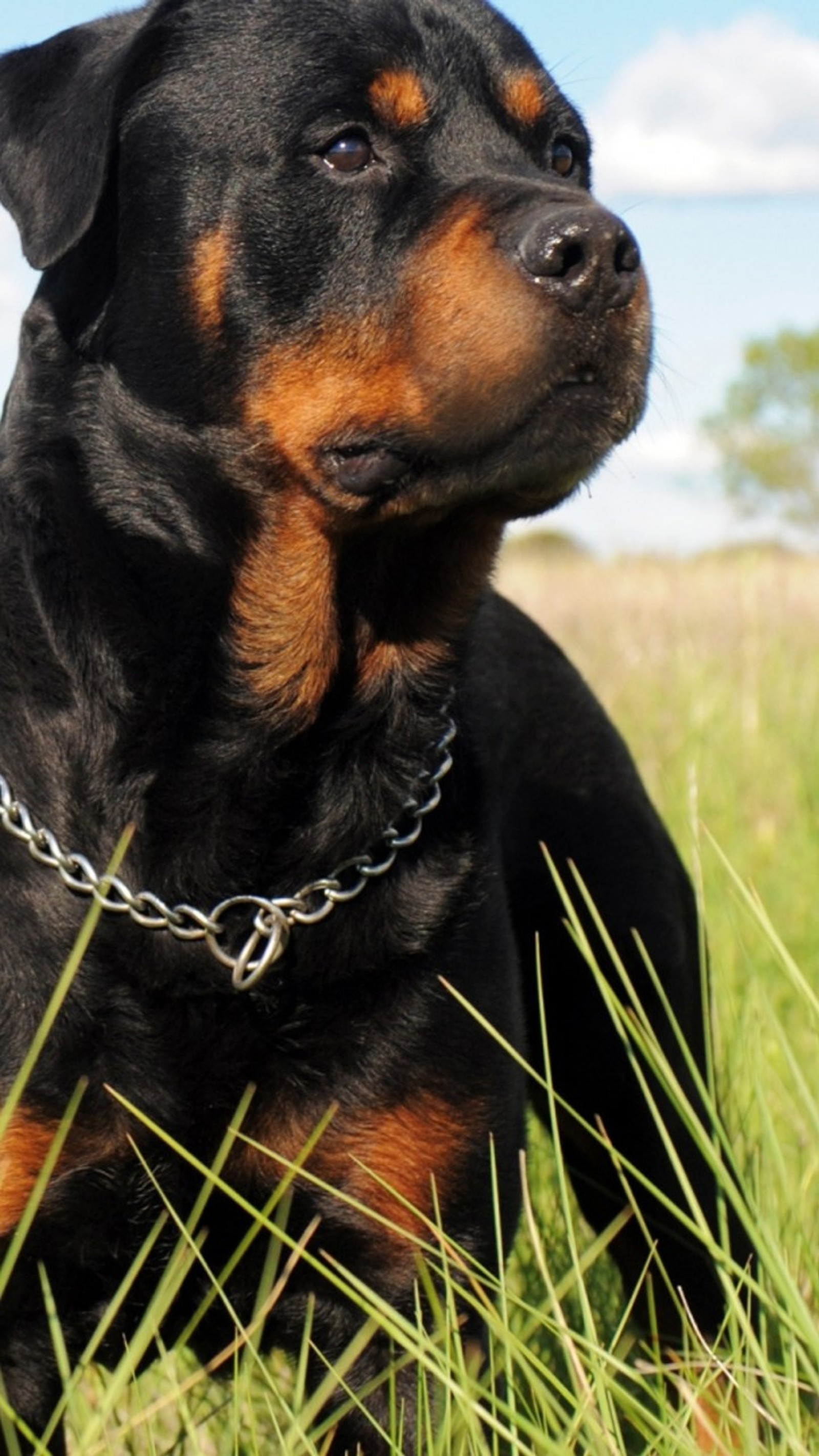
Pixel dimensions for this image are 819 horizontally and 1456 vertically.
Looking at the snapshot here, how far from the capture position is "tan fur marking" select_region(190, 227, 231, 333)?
8.23 ft

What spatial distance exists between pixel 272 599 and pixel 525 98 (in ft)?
2.90

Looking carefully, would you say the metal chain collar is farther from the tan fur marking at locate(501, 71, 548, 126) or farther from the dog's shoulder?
the tan fur marking at locate(501, 71, 548, 126)

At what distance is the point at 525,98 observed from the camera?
8.89ft

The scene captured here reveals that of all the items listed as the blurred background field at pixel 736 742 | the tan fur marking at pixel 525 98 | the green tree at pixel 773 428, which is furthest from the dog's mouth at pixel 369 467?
the green tree at pixel 773 428

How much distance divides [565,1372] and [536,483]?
54.8 inches

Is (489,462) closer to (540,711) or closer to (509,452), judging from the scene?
(509,452)

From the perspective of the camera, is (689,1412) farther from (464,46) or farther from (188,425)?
(464,46)

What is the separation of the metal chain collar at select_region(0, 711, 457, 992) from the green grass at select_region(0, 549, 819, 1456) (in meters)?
0.34

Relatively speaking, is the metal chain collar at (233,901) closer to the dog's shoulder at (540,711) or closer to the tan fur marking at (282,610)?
the tan fur marking at (282,610)

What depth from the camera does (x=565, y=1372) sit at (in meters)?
2.75

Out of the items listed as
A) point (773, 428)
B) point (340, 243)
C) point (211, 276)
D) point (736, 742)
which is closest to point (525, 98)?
point (340, 243)

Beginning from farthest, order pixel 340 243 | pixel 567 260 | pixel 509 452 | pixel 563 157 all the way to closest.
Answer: pixel 563 157 < pixel 340 243 < pixel 509 452 < pixel 567 260

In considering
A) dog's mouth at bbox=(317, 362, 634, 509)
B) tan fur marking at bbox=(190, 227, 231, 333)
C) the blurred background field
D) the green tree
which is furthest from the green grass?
the green tree

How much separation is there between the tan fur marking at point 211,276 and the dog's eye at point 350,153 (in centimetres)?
19
